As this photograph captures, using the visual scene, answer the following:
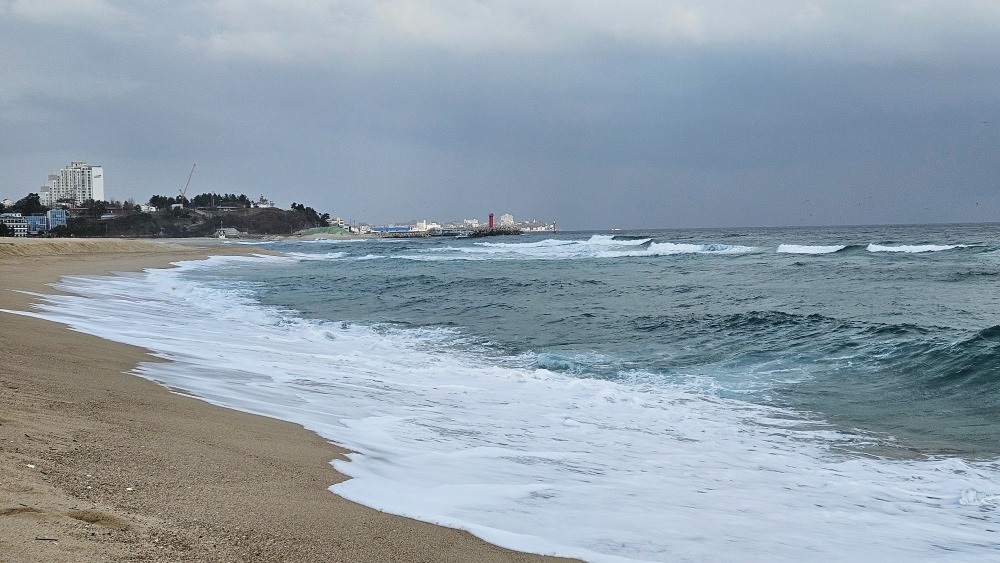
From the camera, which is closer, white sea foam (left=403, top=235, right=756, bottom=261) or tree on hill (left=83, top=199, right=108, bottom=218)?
white sea foam (left=403, top=235, right=756, bottom=261)

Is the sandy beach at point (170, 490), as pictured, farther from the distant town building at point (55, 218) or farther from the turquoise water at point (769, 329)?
the distant town building at point (55, 218)

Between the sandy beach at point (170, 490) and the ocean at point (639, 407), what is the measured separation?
0.29 metres

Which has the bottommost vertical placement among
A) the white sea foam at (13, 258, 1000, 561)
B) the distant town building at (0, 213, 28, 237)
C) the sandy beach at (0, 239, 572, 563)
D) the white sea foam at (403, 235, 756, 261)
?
the white sea foam at (13, 258, 1000, 561)

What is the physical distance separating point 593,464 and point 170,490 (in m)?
2.94

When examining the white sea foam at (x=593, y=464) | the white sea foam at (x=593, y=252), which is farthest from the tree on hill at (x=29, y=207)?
the white sea foam at (x=593, y=464)

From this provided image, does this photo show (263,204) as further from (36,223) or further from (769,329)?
(769,329)

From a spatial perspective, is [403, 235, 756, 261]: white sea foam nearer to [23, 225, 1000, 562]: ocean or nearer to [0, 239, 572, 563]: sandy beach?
[23, 225, 1000, 562]: ocean

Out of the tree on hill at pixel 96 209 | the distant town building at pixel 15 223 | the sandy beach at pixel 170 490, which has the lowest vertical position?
the sandy beach at pixel 170 490

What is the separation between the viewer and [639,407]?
291 inches

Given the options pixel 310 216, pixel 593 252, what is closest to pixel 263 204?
pixel 310 216

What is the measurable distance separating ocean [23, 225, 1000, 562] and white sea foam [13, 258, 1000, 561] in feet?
0.08

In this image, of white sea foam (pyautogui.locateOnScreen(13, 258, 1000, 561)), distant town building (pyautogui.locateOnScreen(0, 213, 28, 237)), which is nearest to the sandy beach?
white sea foam (pyautogui.locateOnScreen(13, 258, 1000, 561))

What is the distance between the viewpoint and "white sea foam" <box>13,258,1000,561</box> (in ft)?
12.6

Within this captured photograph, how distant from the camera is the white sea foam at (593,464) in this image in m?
3.83
